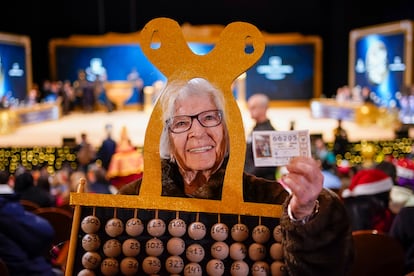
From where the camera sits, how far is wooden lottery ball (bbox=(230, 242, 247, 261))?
135 cm

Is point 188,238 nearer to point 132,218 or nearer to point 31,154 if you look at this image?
point 132,218

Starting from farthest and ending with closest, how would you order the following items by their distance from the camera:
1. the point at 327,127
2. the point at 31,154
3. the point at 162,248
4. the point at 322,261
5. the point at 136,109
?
1. the point at 136,109
2. the point at 327,127
3. the point at 31,154
4. the point at 162,248
5. the point at 322,261

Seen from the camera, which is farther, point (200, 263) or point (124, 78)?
point (124, 78)

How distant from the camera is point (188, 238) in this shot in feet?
4.51

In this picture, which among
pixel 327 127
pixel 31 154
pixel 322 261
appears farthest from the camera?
pixel 327 127

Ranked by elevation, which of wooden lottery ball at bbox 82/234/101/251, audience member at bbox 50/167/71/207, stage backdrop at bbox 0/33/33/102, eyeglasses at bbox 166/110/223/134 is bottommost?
audience member at bbox 50/167/71/207

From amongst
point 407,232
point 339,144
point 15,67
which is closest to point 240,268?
point 407,232

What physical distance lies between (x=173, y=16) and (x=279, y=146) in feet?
54.8

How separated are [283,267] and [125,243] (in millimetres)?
360

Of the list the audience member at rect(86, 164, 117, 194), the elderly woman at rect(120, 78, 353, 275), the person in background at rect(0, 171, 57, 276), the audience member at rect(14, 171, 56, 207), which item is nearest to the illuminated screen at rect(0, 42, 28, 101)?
the audience member at rect(14, 171, 56, 207)

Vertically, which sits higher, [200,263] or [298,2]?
[298,2]

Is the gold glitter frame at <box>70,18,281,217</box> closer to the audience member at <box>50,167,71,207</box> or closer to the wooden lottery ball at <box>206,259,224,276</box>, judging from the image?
the wooden lottery ball at <box>206,259,224,276</box>

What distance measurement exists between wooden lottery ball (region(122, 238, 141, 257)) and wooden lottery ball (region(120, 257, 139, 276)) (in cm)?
1

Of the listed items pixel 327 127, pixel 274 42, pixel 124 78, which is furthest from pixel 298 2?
pixel 327 127
